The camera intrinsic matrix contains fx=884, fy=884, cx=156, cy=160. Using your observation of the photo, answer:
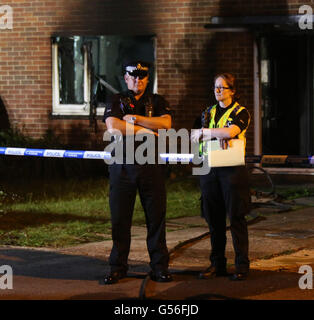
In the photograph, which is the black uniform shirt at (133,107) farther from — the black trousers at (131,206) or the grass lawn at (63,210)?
the grass lawn at (63,210)

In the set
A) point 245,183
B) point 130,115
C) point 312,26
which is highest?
point 312,26

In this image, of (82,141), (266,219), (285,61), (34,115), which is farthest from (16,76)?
(266,219)

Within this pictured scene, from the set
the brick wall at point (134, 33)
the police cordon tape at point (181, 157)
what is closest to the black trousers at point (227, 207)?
the police cordon tape at point (181, 157)

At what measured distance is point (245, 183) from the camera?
8.05 m

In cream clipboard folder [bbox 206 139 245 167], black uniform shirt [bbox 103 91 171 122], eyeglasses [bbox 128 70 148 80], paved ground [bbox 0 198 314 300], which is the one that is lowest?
paved ground [bbox 0 198 314 300]

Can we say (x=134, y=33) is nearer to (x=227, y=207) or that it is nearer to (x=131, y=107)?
(x=131, y=107)

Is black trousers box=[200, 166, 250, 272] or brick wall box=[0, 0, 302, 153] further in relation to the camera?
brick wall box=[0, 0, 302, 153]

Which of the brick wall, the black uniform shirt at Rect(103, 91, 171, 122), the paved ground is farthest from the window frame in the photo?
the black uniform shirt at Rect(103, 91, 171, 122)

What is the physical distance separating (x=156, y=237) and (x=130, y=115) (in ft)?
3.67

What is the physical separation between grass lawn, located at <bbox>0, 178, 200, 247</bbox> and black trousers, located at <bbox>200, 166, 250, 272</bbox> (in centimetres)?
231

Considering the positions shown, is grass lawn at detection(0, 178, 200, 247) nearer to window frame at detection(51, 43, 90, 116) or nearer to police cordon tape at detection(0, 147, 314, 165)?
police cordon tape at detection(0, 147, 314, 165)

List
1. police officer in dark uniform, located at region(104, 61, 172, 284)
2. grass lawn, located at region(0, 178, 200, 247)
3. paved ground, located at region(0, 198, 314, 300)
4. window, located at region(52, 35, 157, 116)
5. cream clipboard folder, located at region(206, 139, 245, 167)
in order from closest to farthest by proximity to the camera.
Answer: paved ground, located at region(0, 198, 314, 300), police officer in dark uniform, located at region(104, 61, 172, 284), cream clipboard folder, located at region(206, 139, 245, 167), grass lawn, located at region(0, 178, 200, 247), window, located at region(52, 35, 157, 116)

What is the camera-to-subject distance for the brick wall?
50.4 feet

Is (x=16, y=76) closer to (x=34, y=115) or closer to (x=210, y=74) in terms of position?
(x=34, y=115)
